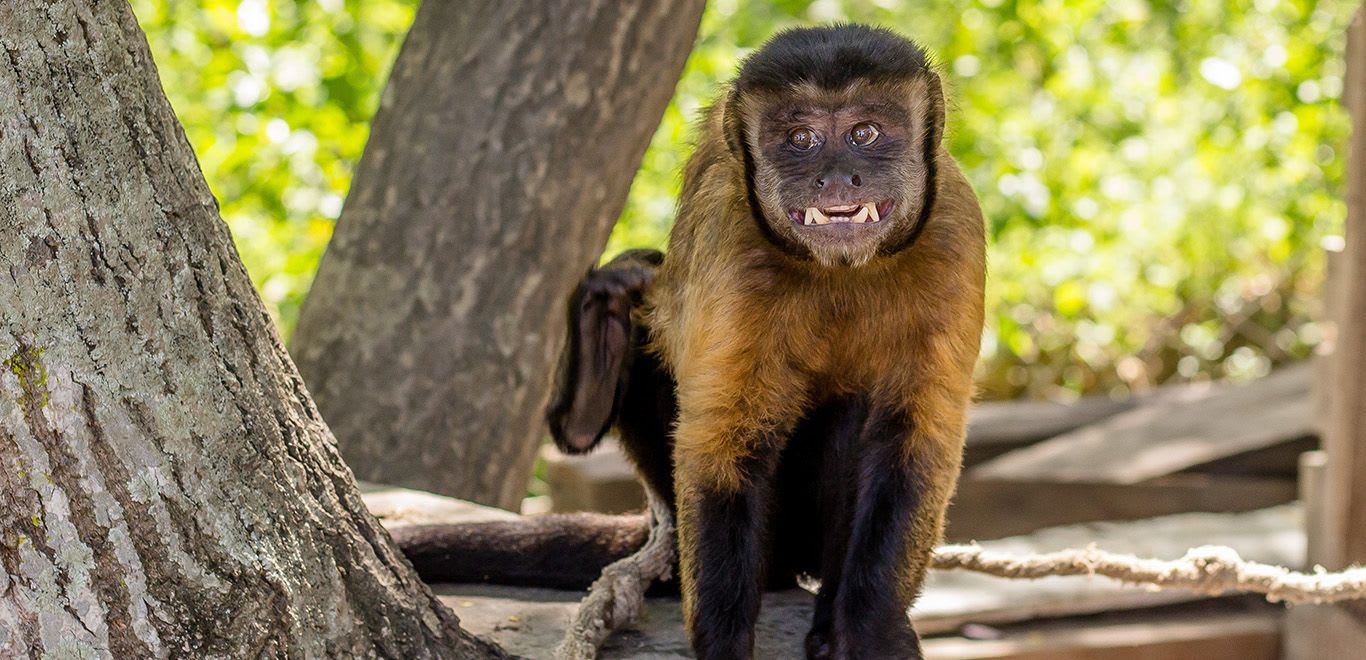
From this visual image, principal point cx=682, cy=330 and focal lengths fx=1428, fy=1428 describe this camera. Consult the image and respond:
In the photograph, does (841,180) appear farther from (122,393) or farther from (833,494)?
(122,393)

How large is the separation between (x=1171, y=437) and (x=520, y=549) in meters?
3.59

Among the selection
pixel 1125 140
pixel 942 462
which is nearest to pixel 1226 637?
pixel 942 462

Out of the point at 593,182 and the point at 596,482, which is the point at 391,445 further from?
the point at 596,482

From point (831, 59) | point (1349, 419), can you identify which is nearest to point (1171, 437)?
point (1349, 419)

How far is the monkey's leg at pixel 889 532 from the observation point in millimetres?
2699

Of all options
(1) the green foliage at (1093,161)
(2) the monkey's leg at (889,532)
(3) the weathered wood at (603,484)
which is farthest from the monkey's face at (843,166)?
(1) the green foliage at (1093,161)

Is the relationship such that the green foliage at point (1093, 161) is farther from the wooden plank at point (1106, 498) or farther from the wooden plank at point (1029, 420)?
the wooden plank at point (1106, 498)

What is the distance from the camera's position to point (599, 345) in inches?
128

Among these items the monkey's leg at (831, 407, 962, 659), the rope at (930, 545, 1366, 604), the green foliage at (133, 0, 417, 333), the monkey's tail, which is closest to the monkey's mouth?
the monkey's leg at (831, 407, 962, 659)

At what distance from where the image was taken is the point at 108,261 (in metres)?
1.97

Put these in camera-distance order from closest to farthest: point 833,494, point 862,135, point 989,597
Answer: point 862,135, point 833,494, point 989,597

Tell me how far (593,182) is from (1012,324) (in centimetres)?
465

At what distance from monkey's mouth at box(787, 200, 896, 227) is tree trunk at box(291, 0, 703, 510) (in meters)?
1.68

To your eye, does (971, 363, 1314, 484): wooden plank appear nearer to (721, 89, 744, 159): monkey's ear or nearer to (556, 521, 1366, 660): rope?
(556, 521, 1366, 660): rope
